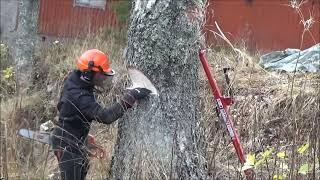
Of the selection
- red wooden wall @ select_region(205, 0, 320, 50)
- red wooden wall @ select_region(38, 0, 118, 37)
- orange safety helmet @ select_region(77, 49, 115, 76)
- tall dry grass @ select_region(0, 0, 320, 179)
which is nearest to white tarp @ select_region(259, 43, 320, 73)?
tall dry grass @ select_region(0, 0, 320, 179)

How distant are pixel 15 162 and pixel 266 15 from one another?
29.8ft

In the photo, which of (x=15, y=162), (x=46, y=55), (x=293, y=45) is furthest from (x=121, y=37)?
(x=15, y=162)

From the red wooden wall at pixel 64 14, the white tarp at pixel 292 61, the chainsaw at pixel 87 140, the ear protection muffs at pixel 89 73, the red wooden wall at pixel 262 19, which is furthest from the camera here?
the red wooden wall at pixel 64 14

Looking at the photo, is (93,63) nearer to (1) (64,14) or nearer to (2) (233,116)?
(2) (233,116)

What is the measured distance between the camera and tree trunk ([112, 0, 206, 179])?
4.14 meters

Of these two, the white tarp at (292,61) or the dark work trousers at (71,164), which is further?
the white tarp at (292,61)

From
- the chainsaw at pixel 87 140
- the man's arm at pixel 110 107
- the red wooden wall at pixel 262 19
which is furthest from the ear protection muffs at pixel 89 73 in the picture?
the red wooden wall at pixel 262 19

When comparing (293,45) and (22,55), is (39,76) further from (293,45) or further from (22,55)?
(293,45)

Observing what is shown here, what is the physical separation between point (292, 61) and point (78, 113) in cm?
393

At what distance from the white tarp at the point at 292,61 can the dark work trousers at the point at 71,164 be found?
3.23 m

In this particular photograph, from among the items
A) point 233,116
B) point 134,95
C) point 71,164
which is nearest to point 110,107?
point 134,95

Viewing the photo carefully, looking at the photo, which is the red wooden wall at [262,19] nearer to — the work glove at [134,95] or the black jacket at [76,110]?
the black jacket at [76,110]

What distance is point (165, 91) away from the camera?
4211 mm

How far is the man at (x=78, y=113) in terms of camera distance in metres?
4.89
